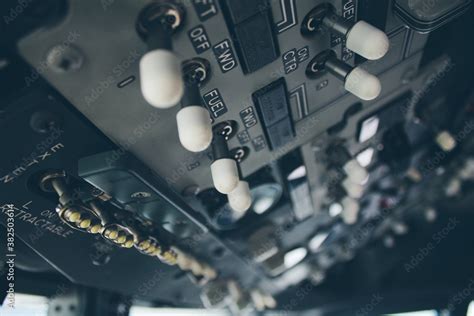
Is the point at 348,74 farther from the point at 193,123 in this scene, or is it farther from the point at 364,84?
the point at 193,123

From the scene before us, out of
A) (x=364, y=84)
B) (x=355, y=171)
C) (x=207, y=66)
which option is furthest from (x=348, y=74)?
(x=355, y=171)

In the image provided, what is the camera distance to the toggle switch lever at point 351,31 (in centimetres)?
89

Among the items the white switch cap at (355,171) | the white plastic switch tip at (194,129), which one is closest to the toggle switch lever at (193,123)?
the white plastic switch tip at (194,129)

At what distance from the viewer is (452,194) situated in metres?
3.52

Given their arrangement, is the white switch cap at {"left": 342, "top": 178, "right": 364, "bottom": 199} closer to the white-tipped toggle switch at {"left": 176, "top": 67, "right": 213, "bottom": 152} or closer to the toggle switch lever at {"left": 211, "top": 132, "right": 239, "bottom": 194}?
the toggle switch lever at {"left": 211, "top": 132, "right": 239, "bottom": 194}

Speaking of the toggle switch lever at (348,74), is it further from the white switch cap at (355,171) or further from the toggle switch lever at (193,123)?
the white switch cap at (355,171)

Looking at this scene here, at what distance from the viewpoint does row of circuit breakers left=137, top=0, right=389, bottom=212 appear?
672 millimetres

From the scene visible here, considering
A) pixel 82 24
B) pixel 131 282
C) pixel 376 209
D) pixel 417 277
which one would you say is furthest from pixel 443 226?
pixel 82 24

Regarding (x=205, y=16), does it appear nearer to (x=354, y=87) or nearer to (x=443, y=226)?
(x=354, y=87)

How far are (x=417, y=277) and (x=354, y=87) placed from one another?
141 inches

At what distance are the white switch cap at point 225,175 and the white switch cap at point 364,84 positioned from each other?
0.38 metres

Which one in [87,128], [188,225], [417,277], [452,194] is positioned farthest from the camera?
[417,277]

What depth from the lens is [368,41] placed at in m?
0.90

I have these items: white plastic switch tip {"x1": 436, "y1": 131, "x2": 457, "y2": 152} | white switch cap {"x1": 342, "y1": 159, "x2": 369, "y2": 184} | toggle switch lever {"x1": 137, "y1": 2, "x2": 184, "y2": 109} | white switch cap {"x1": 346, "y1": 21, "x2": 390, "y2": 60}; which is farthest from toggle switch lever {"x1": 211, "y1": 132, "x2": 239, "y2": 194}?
white plastic switch tip {"x1": 436, "y1": 131, "x2": 457, "y2": 152}
